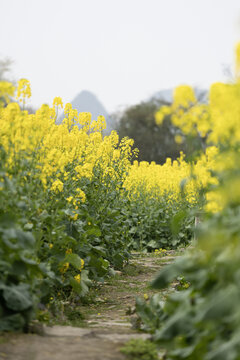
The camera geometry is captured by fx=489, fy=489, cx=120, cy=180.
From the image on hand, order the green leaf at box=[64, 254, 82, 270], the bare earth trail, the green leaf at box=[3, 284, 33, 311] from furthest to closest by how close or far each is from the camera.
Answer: the green leaf at box=[64, 254, 82, 270] < the green leaf at box=[3, 284, 33, 311] < the bare earth trail

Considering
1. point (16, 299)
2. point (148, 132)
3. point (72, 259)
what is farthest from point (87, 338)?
point (148, 132)

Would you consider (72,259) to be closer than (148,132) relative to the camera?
Yes

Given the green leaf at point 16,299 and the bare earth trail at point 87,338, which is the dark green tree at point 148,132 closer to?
the bare earth trail at point 87,338

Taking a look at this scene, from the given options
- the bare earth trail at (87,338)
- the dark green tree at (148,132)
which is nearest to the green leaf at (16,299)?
the bare earth trail at (87,338)

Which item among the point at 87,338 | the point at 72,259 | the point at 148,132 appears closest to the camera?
the point at 87,338

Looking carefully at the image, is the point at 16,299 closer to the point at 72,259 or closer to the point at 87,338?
the point at 87,338

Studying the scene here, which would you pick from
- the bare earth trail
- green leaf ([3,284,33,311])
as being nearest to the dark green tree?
the bare earth trail

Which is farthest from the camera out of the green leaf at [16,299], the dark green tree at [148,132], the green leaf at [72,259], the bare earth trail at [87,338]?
the dark green tree at [148,132]

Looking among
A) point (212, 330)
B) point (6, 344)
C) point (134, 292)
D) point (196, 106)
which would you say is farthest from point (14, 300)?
point (134, 292)

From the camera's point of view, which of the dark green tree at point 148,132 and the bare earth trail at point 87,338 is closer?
the bare earth trail at point 87,338

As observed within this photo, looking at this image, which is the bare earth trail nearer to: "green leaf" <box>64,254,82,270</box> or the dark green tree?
"green leaf" <box>64,254,82,270</box>

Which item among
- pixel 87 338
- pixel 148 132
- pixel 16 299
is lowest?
pixel 87 338

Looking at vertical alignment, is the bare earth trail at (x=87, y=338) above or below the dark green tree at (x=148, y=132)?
below

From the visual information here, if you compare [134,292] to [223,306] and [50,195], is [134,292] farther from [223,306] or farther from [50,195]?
[223,306]
